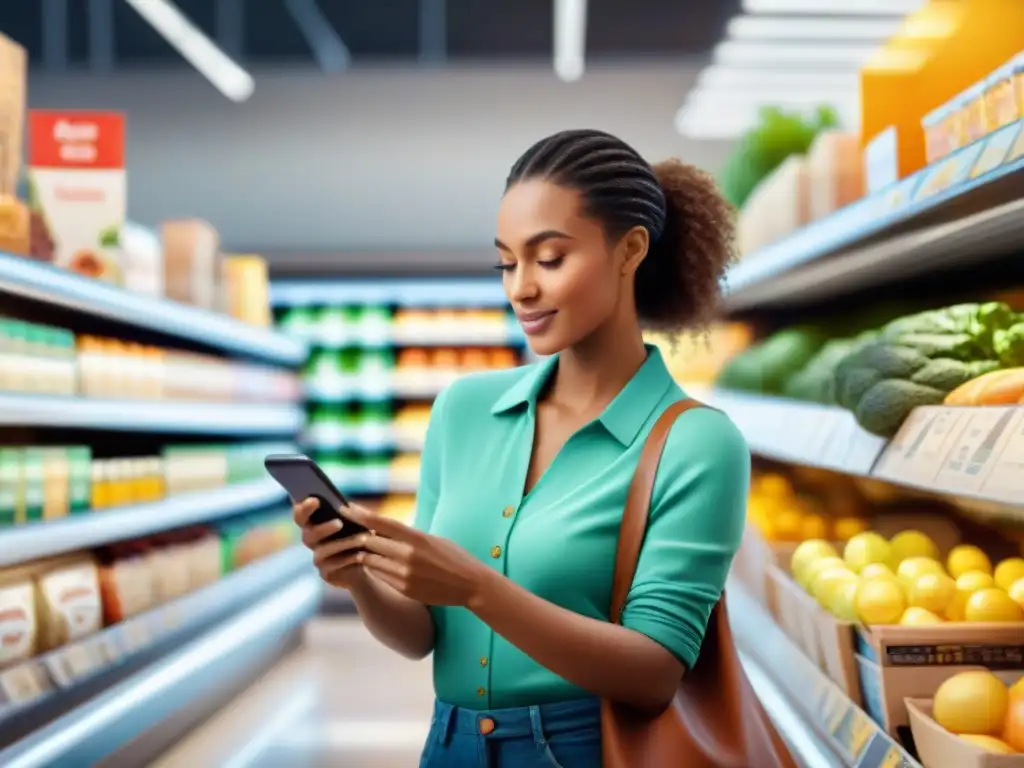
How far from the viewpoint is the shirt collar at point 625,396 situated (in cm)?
138

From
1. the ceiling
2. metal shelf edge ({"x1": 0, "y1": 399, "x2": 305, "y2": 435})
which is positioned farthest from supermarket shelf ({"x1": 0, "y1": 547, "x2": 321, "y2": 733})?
the ceiling

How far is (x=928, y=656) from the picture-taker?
5.46 ft

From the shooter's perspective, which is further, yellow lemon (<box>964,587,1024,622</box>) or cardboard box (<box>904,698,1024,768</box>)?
yellow lemon (<box>964,587,1024,622</box>)

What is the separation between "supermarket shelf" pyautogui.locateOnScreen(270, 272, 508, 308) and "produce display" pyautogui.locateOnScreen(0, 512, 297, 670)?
228 cm

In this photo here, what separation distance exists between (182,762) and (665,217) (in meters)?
3.19

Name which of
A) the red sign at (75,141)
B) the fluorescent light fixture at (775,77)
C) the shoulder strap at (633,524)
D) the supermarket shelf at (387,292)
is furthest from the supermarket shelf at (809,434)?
the supermarket shelf at (387,292)

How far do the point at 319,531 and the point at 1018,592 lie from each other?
1.21 metres

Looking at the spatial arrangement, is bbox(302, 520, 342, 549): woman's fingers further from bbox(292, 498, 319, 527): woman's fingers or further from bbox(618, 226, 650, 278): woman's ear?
bbox(618, 226, 650, 278): woman's ear

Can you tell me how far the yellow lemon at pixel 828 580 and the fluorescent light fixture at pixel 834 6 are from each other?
199 centimetres

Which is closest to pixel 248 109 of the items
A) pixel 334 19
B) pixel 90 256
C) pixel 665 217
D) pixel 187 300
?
pixel 334 19

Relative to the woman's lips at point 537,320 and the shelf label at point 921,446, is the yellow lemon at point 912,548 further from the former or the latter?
the woman's lips at point 537,320

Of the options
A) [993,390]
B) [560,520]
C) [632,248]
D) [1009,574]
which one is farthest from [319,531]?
[1009,574]

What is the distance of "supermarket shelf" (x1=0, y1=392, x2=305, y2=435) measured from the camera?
2949 mm

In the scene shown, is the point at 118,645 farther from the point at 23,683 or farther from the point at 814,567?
the point at 814,567
